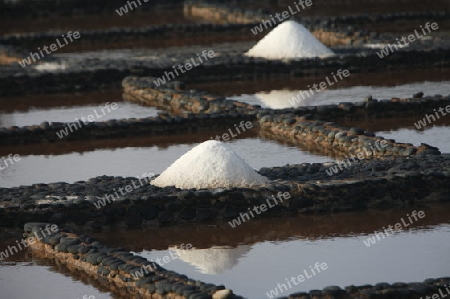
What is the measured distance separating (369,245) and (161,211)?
217cm

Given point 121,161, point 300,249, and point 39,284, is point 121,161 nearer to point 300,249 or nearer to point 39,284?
point 300,249

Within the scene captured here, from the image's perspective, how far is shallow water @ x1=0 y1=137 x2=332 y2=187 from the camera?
53.0ft

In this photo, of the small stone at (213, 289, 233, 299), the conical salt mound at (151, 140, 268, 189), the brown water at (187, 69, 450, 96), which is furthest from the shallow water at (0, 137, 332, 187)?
the small stone at (213, 289, 233, 299)

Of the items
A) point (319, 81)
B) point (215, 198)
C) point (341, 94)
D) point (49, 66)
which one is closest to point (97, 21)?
point (49, 66)

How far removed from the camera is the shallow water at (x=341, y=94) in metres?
20.9

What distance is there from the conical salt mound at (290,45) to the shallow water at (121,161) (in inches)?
234

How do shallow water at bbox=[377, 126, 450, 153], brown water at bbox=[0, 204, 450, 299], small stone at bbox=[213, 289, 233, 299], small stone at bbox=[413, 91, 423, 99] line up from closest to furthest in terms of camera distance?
small stone at bbox=[213, 289, 233, 299]
brown water at bbox=[0, 204, 450, 299]
shallow water at bbox=[377, 126, 450, 153]
small stone at bbox=[413, 91, 423, 99]

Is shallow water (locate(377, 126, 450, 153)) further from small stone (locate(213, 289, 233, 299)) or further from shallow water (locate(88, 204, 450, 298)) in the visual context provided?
small stone (locate(213, 289, 233, 299))

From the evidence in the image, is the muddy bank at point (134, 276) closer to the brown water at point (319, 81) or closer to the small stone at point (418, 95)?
the small stone at point (418, 95)

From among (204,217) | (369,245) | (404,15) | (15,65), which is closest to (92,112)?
(15,65)

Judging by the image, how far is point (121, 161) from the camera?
16984mm

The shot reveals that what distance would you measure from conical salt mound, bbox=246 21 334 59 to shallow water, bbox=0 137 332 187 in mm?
5939

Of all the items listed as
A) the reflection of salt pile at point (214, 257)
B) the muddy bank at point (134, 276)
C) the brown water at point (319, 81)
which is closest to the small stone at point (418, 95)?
the brown water at point (319, 81)

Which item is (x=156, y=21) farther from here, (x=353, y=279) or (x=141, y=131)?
(x=353, y=279)
